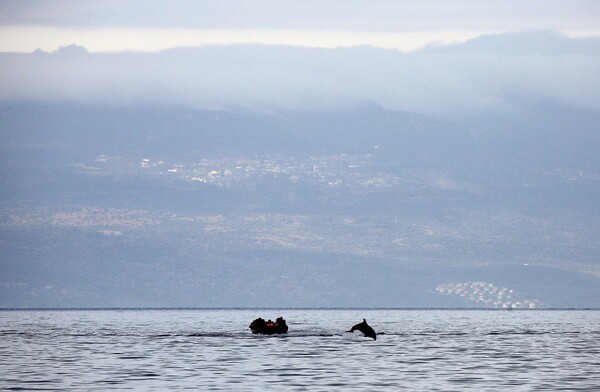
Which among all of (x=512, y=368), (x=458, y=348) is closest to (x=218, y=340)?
(x=458, y=348)

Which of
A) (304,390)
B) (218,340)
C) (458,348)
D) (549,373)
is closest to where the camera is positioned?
(304,390)

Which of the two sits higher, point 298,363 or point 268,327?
point 268,327

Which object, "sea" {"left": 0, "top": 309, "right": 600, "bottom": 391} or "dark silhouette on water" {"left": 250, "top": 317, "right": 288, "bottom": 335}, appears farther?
"dark silhouette on water" {"left": 250, "top": 317, "right": 288, "bottom": 335}

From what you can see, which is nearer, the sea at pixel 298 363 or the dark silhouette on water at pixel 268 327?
the sea at pixel 298 363

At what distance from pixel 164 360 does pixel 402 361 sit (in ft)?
63.0

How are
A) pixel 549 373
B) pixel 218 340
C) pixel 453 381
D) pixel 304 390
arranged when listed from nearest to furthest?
pixel 304 390 → pixel 453 381 → pixel 549 373 → pixel 218 340

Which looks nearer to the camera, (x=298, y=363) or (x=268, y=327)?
(x=298, y=363)

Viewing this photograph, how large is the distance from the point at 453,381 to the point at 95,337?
254 feet

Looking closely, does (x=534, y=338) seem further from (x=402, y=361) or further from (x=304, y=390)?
(x=304, y=390)

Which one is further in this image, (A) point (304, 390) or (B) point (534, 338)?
(B) point (534, 338)

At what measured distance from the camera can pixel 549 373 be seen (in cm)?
9344

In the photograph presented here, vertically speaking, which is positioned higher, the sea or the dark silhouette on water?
the dark silhouette on water

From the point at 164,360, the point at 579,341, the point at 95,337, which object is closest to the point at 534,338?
the point at 579,341

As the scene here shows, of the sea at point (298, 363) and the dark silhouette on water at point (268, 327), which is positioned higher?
the dark silhouette on water at point (268, 327)
